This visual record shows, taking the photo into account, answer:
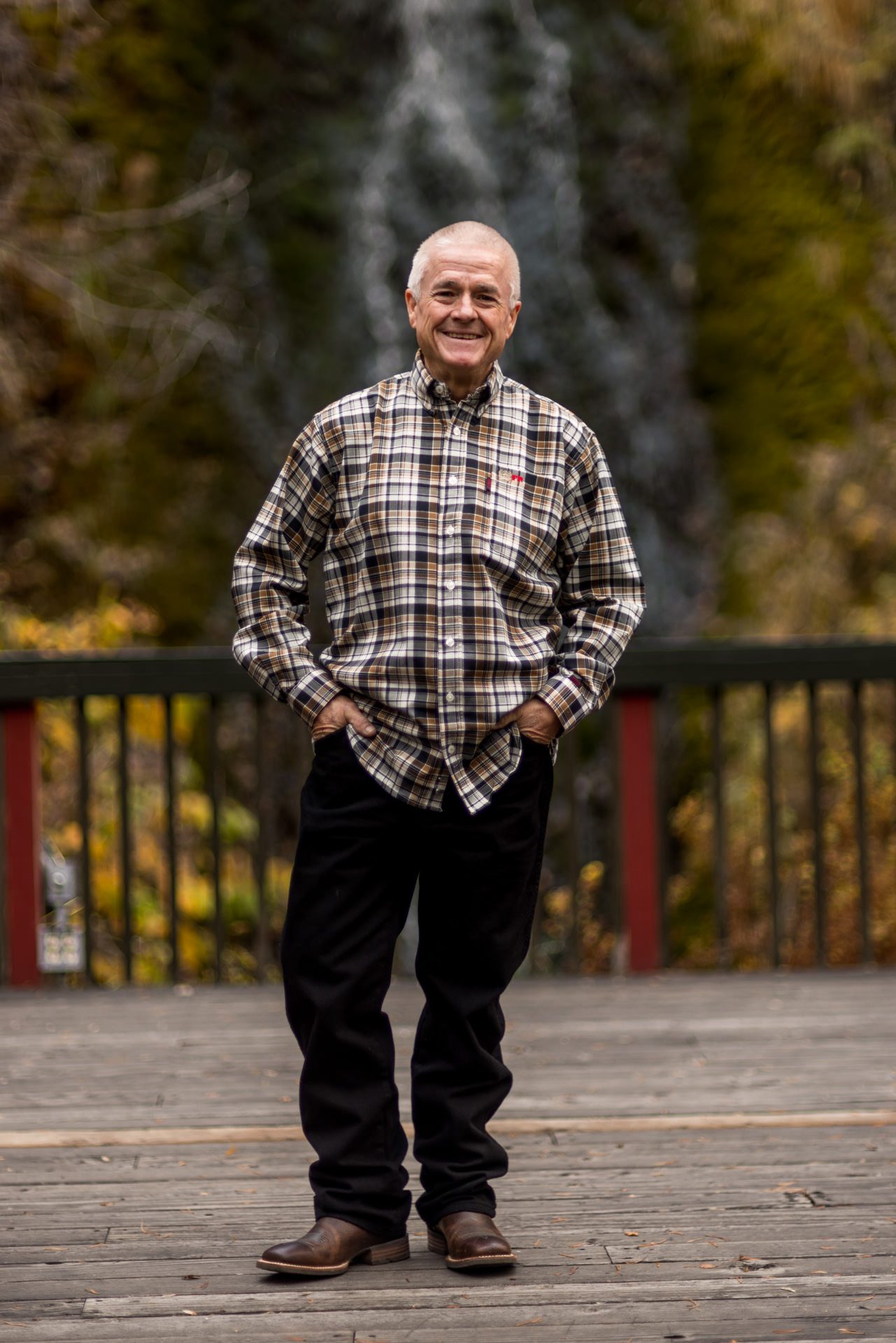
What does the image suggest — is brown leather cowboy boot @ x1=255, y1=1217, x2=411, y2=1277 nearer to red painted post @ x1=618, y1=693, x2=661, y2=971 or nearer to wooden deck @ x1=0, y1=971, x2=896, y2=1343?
wooden deck @ x1=0, y1=971, x2=896, y2=1343

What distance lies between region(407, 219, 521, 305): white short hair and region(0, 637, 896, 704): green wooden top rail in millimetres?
2167

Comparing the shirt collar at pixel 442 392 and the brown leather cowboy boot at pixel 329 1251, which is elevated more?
the shirt collar at pixel 442 392

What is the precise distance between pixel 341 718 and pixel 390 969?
0.37 metres

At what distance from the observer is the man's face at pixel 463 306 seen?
2.24 metres

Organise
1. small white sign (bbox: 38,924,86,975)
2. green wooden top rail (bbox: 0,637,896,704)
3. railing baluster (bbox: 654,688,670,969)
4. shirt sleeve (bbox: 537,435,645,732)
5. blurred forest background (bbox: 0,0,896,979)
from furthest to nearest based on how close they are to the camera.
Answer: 1. blurred forest background (bbox: 0,0,896,979)
2. railing baluster (bbox: 654,688,670,969)
3. small white sign (bbox: 38,924,86,975)
4. green wooden top rail (bbox: 0,637,896,704)
5. shirt sleeve (bbox: 537,435,645,732)

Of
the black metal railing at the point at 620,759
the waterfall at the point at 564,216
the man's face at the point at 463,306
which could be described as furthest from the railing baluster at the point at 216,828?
the waterfall at the point at 564,216

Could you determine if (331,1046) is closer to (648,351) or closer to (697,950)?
(697,950)

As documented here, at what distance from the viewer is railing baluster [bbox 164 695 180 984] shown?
449cm

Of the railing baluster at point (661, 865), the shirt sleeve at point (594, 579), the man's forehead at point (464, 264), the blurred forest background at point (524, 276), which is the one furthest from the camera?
the blurred forest background at point (524, 276)

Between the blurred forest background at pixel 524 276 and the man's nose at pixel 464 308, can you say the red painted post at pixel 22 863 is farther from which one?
the blurred forest background at pixel 524 276

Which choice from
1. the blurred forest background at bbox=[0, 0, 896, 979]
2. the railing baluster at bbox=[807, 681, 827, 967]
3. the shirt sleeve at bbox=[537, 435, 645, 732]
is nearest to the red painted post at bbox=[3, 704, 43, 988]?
the railing baluster at bbox=[807, 681, 827, 967]

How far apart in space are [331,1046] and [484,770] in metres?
0.45

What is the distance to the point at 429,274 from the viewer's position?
2252mm

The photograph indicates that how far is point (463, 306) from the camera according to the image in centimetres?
224
